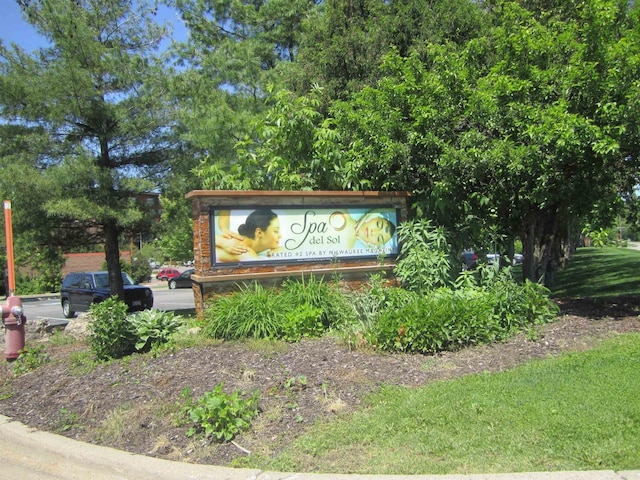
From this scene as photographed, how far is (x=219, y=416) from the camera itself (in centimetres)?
439

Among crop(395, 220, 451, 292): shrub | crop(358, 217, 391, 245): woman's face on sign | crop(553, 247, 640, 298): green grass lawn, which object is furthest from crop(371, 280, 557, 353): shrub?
crop(553, 247, 640, 298): green grass lawn

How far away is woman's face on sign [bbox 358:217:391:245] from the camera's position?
8.98 meters

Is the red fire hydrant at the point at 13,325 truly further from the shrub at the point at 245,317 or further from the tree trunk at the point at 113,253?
the tree trunk at the point at 113,253

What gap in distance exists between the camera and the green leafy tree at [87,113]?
11.1 m

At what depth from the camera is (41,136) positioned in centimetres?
1136

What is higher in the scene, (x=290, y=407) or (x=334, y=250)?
(x=334, y=250)

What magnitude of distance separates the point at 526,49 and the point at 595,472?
628 cm

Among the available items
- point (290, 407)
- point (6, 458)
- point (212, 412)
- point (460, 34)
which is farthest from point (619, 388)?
point (460, 34)

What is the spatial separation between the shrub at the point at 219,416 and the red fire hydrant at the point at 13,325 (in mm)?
3956

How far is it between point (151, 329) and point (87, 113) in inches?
265

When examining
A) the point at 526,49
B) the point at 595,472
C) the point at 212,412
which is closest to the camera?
the point at 595,472

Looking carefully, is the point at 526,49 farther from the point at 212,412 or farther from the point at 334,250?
the point at 212,412

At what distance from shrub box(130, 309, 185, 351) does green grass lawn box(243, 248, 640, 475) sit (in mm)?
3043

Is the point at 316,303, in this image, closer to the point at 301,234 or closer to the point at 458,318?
the point at 301,234
